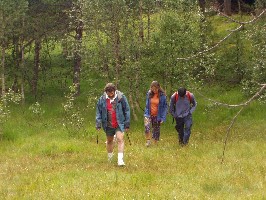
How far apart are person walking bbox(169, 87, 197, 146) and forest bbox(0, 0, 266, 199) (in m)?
0.51

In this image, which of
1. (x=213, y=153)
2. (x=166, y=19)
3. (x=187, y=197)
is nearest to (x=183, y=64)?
(x=166, y=19)

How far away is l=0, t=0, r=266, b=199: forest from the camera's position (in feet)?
30.2

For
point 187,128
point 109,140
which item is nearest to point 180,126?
point 187,128

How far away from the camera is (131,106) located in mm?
19781

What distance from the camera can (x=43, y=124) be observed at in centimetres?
1770

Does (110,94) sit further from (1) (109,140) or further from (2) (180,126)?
(2) (180,126)

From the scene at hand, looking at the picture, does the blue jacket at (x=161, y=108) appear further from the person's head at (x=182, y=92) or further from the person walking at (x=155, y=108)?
the person's head at (x=182, y=92)

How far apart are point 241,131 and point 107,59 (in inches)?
233

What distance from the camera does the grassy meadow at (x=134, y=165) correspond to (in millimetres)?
8531

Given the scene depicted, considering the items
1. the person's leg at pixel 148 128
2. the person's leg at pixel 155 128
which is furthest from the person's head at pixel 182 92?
the person's leg at pixel 148 128

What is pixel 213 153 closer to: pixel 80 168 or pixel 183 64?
pixel 80 168

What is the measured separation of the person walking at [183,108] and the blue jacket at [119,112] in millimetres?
2856

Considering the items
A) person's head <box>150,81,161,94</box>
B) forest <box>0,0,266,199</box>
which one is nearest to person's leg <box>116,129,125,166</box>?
forest <box>0,0,266,199</box>

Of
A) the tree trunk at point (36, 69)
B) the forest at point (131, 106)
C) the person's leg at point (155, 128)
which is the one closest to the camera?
the forest at point (131, 106)
